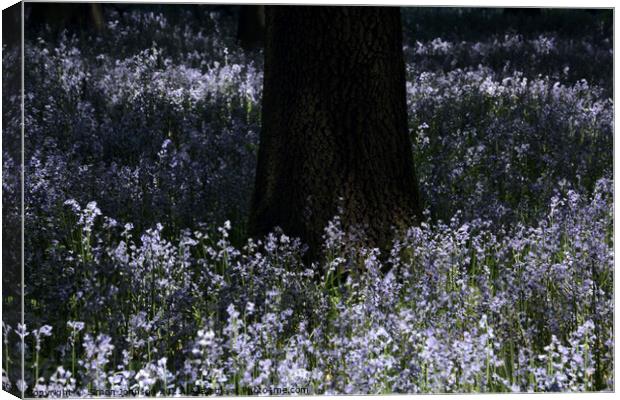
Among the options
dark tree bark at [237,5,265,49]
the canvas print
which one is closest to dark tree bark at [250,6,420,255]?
the canvas print

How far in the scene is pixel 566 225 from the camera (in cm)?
668

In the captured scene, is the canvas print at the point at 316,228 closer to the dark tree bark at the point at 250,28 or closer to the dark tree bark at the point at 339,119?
the dark tree bark at the point at 339,119

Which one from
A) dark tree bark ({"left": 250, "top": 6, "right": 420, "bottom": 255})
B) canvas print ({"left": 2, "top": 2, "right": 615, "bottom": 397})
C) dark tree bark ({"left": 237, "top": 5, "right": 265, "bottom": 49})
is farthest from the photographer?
dark tree bark ({"left": 237, "top": 5, "right": 265, "bottom": 49})

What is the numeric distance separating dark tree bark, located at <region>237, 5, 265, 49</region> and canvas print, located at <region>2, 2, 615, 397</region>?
2.69 meters

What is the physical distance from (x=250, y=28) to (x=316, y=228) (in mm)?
4950

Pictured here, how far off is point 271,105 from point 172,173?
86 centimetres

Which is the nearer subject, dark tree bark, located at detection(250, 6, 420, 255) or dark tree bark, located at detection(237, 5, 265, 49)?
dark tree bark, located at detection(250, 6, 420, 255)

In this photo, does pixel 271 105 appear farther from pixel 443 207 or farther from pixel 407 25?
pixel 407 25

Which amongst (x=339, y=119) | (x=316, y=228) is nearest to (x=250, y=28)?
(x=339, y=119)

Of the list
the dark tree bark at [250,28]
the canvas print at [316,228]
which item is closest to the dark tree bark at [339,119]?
the canvas print at [316,228]

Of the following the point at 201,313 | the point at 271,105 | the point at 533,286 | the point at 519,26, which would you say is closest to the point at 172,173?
the point at 271,105

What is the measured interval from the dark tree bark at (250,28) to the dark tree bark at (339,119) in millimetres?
4014

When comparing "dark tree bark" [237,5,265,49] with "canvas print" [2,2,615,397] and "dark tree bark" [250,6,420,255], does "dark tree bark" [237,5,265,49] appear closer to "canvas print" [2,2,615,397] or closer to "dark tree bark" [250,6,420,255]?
"canvas print" [2,2,615,397]

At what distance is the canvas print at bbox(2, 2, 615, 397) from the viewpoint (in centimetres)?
568
